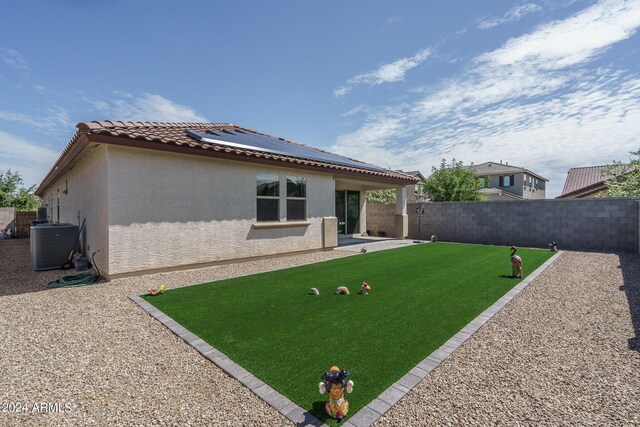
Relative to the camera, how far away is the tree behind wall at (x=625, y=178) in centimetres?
1433

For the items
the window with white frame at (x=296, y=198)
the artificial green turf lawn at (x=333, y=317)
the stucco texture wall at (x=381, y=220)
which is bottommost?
the artificial green turf lawn at (x=333, y=317)

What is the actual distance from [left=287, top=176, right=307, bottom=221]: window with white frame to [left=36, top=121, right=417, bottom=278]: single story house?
0.12 ft

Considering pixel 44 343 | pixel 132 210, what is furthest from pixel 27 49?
pixel 44 343

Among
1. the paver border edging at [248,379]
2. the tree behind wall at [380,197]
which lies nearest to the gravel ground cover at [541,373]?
the paver border edging at [248,379]

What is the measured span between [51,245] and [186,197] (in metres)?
4.26

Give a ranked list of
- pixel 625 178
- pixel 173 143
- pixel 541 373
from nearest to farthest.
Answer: pixel 541 373 < pixel 173 143 < pixel 625 178

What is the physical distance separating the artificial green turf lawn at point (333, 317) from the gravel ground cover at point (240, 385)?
0.34m

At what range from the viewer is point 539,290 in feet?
20.3

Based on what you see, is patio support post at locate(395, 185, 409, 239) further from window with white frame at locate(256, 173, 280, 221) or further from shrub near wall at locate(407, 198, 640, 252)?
window with white frame at locate(256, 173, 280, 221)

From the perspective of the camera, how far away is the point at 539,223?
13461 mm

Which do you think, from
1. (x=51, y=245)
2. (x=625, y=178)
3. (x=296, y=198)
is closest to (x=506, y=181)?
(x=625, y=178)

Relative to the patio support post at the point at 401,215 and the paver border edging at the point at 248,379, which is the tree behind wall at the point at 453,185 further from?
the paver border edging at the point at 248,379

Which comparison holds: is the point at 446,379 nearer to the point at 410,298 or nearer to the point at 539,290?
the point at 410,298

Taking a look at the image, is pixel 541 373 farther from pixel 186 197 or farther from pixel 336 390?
pixel 186 197
